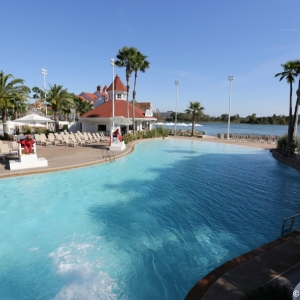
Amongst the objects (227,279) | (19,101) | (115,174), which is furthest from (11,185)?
(19,101)

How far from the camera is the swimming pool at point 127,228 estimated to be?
4594 millimetres

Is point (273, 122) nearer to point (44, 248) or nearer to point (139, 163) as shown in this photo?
point (139, 163)

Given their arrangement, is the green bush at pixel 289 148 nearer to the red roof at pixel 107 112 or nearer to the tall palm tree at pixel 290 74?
the tall palm tree at pixel 290 74

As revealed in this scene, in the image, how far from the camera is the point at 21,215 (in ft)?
24.3

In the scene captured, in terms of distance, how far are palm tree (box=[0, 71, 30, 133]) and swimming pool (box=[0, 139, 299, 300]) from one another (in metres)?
14.9

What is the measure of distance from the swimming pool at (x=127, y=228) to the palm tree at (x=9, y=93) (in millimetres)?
14913

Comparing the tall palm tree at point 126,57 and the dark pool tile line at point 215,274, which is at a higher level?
the tall palm tree at point 126,57

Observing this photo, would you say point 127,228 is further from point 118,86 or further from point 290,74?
point 118,86

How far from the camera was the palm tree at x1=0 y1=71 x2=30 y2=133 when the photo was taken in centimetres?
2186

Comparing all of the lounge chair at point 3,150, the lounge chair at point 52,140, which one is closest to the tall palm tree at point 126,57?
the lounge chair at point 52,140

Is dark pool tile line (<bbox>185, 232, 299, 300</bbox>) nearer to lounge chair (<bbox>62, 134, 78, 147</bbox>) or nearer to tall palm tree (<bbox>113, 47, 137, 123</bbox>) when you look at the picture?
lounge chair (<bbox>62, 134, 78, 147</bbox>)

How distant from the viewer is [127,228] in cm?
668

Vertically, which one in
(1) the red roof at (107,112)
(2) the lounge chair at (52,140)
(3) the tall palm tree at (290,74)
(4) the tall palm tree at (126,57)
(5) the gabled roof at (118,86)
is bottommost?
(2) the lounge chair at (52,140)

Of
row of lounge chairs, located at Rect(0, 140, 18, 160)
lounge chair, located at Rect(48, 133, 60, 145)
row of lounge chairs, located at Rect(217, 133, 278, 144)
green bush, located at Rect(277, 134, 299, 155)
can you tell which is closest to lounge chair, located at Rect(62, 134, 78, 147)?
lounge chair, located at Rect(48, 133, 60, 145)
